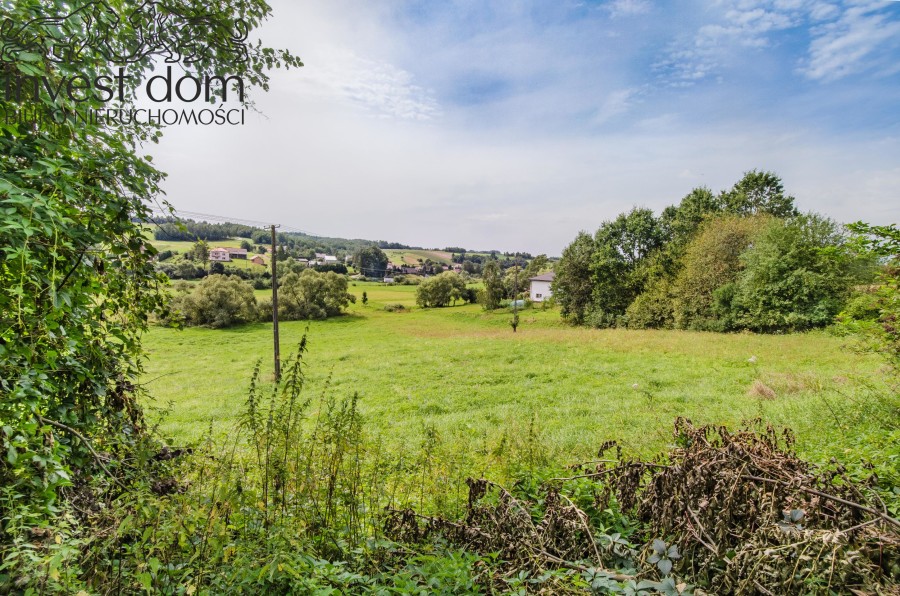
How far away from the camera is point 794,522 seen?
2258 millimetres

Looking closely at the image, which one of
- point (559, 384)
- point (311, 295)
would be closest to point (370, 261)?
point (311, 295)

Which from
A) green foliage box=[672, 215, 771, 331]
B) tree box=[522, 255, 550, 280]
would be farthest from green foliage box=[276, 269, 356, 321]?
tree box=[522, 255, 550, 280]

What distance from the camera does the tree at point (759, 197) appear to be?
1425 inches

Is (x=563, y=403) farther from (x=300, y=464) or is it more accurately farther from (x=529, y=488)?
(x=300, y=464)

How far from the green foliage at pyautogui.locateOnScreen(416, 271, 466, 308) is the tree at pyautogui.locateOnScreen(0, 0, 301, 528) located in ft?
171

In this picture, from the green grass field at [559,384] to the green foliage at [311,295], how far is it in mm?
12814

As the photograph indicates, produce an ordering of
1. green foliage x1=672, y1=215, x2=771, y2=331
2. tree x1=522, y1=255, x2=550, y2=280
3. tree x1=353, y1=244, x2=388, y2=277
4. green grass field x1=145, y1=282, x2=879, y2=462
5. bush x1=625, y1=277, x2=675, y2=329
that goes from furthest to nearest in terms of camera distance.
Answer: tree x1=522, y1=255, x2=550, y2=280 → tree x1=353, y1=244, x2=388, y2=277 → bush x1=625, y1=277, x2=675, y2=329 → green foliage x1=672, y1=215, x2=771, y2=331 → green grass field x1=145, y1=282, x2=879, y2=462

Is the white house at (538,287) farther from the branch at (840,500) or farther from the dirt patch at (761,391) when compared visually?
the branch at (840,500)

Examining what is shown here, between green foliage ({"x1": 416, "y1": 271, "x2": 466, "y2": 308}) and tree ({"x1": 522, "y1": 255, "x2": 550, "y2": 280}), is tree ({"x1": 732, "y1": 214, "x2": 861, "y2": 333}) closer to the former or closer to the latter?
green foliage ({"x1": 416, "y1": 271, "x2": 466, "y2": 308})

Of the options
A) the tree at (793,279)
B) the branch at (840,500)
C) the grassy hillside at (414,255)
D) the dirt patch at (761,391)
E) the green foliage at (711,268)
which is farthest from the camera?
the grassy hillside at (414,255)

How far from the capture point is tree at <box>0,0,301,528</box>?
1753 mm

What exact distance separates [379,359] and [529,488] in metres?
16.8

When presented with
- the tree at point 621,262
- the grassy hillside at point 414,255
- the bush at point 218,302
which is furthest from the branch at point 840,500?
the grassy hillside at point 414,255

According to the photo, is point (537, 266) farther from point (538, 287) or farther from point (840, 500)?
point (840, 500)
